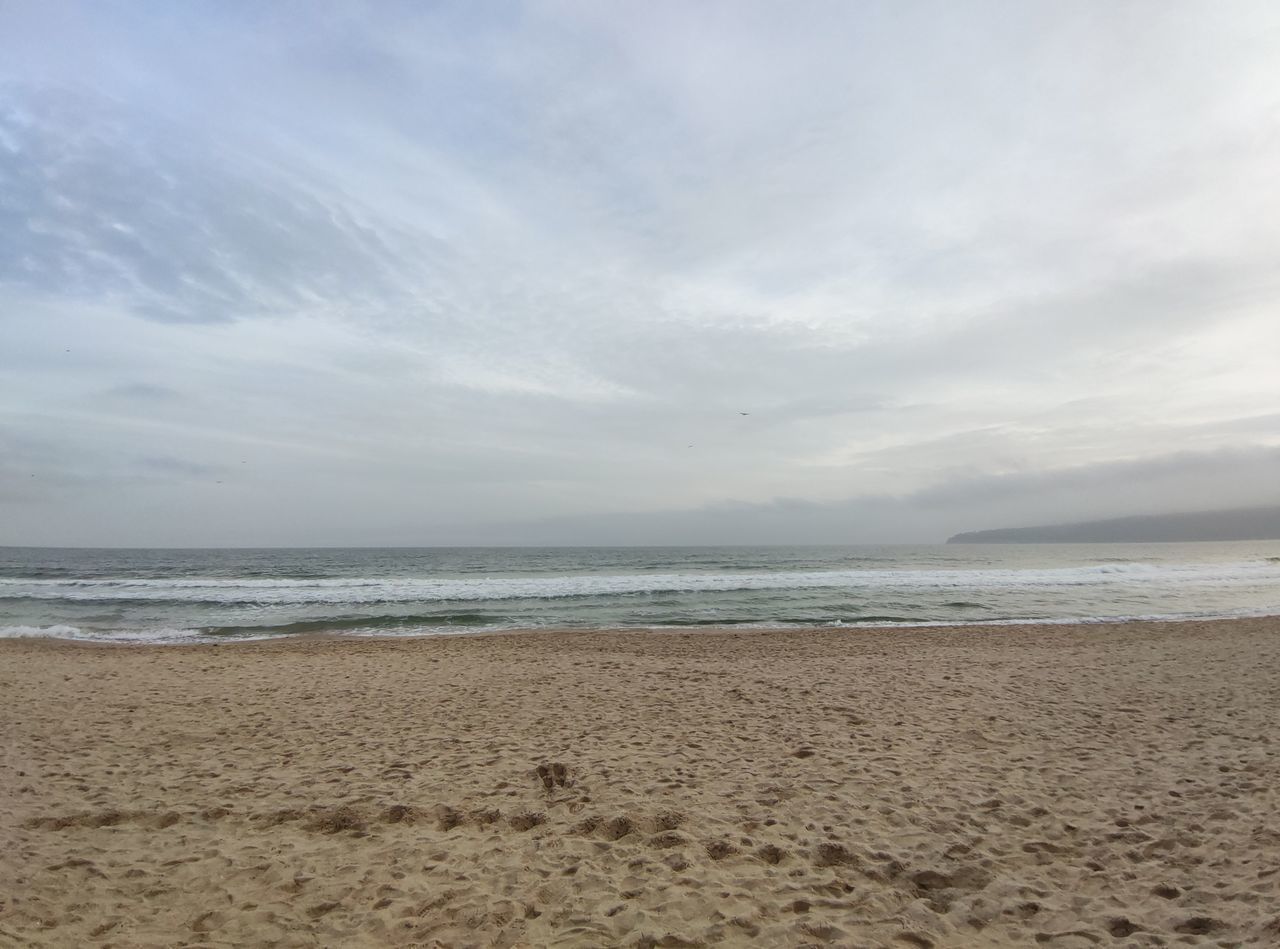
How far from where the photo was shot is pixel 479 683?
10914 mm

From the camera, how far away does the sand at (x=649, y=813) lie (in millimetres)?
3699

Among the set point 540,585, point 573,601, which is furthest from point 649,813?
point 540,585

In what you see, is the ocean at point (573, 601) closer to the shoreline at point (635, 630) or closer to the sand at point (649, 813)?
the shoreline at point (635, 630)

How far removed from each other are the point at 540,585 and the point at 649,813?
29.0 meters

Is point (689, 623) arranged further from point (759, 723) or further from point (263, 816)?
point (263, 816)

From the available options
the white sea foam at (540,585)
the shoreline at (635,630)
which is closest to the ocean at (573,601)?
the white sea foam at (540,585)

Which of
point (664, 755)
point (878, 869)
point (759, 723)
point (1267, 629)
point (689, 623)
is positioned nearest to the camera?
point (878, 869)

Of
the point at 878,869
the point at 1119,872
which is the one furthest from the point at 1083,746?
the point at 878,869

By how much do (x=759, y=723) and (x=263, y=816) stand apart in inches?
209

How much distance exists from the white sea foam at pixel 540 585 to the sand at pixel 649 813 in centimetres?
1936

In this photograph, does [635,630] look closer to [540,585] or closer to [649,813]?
[649,813]

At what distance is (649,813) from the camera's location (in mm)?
5137

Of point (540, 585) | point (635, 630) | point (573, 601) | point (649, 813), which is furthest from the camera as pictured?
point (540, 585)

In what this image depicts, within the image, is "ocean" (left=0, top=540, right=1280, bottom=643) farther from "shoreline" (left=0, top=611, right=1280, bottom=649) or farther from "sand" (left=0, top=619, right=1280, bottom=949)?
"sand" (left=0, top=619, right=1280, bottom=949)
